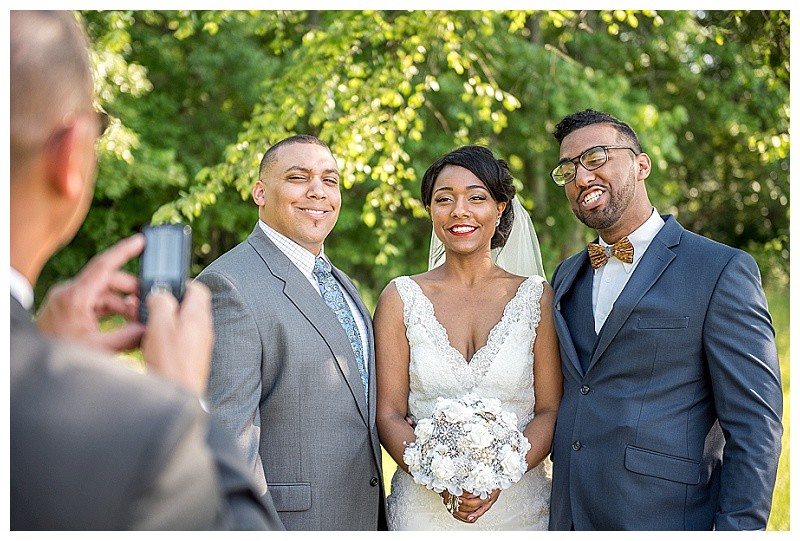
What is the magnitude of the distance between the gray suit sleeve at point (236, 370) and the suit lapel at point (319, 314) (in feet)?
0.75

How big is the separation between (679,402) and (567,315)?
65 cm

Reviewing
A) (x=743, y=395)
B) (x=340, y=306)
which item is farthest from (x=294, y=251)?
(x=743, y=395)

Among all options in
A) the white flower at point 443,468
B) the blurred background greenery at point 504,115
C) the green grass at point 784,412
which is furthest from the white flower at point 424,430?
the blurred background greenery at point 504,115

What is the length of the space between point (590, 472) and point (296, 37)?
10.9 meters

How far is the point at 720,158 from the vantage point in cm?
1664

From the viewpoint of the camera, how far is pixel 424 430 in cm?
334

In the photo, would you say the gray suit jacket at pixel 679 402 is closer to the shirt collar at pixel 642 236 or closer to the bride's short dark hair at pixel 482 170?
the shirt collar at pixel 642 236

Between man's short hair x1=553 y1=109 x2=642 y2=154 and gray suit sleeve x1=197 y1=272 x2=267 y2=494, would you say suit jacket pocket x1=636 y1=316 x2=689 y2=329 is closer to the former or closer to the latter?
man's short hair x1=553 y1=109 x2=642 y2=154

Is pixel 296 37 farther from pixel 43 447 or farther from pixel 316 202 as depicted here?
pixel 43 447

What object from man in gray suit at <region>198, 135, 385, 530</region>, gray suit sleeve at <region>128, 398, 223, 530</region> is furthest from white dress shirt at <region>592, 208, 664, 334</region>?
gray suit sleeve at <region>128, 398, 223, 530</region>

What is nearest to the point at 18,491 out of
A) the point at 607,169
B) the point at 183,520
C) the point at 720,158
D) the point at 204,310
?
the point at 183,520

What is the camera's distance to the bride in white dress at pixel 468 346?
11.9 feet

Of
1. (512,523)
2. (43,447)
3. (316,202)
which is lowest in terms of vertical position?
(512,523)

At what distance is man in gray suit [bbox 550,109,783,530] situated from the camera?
3.00 metres
